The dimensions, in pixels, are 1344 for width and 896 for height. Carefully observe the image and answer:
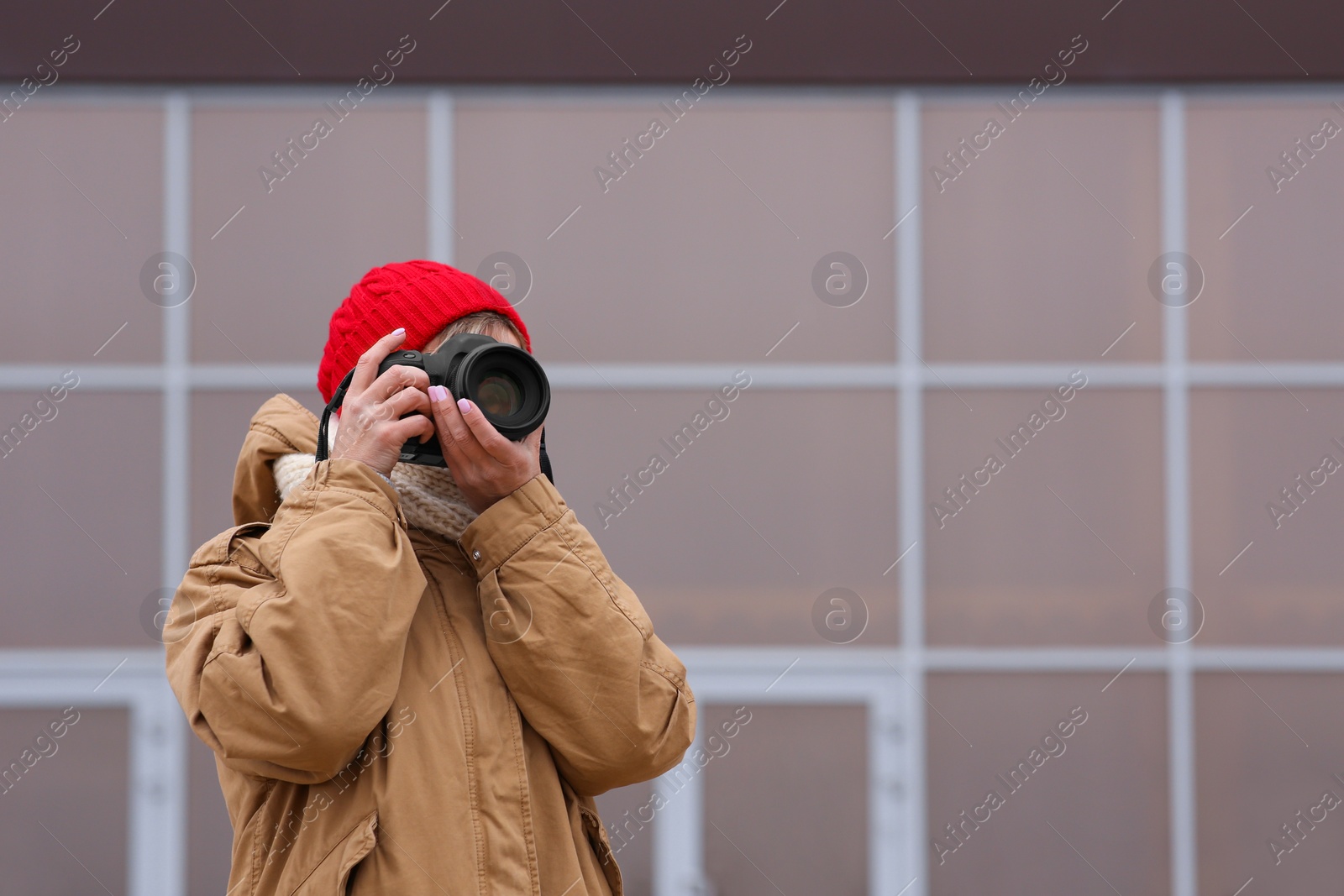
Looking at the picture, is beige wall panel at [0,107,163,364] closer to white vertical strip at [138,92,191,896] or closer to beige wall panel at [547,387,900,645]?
white vertical strip at [138,92,191,896]

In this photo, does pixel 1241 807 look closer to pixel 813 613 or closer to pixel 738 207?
pixel 813 613

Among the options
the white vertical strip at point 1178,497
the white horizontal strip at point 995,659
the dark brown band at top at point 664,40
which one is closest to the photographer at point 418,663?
the white horizontal strip at point 995,659

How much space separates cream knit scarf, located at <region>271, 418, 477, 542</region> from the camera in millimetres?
1146

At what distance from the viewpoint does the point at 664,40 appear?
2.93 meters

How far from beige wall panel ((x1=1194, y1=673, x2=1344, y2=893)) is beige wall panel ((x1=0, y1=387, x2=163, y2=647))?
3397 mm

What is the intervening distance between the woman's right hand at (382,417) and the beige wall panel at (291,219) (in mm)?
2083

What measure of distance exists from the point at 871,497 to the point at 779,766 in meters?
0.90

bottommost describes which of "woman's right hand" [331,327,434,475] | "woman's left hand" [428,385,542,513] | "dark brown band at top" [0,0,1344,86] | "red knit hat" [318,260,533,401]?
"woman's left hand" [428,385,542,513]

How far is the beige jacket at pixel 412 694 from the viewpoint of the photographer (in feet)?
3.15

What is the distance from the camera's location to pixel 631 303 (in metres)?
3.07

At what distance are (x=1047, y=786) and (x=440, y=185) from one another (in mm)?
2731

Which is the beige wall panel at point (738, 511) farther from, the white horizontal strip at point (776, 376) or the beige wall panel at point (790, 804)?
the beige wall panel at point (790, 804)

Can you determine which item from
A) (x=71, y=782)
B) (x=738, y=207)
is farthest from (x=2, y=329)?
(x=738, y=207)

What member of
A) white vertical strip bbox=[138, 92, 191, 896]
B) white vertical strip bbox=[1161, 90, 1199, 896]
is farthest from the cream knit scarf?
white vertical strip bbox=[1161, 90, 1199, 896]
